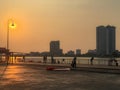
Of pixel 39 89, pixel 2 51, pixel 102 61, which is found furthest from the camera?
pixel 2 51

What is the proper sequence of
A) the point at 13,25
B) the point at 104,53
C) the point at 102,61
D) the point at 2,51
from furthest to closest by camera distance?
the point at 104,53
the point at 2,51
the point at 102,61
the point at 13,25

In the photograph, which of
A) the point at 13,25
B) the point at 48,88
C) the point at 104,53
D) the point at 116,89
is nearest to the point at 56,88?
the point at 48,88

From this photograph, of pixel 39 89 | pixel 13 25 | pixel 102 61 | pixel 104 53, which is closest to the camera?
pixel 39 89

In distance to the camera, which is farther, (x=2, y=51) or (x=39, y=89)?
(x=2, y=51)

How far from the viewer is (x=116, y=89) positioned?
23156 mm

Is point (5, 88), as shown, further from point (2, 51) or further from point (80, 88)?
point (2, 51)

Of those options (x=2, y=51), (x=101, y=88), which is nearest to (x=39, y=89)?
(x=101, y=88)

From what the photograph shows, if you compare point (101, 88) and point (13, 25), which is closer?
point (101, 88)

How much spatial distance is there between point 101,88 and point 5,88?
647 centimetres

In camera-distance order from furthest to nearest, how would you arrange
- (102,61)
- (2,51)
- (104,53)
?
(104,53)
(2,51)
(102,61)

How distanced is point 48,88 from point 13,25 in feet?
119

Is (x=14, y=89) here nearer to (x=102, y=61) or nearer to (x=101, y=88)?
(x=101, y=88)

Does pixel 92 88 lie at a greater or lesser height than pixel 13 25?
lesser

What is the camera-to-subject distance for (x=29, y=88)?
77.2 feet
